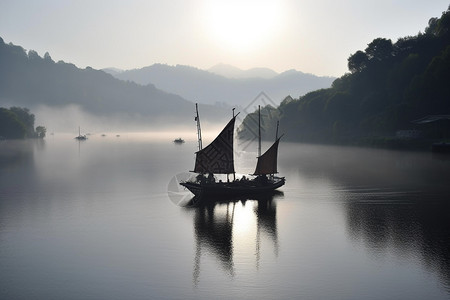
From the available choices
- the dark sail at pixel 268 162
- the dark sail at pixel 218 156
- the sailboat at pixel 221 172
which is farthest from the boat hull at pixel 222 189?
the dark sail at pixel 268 162

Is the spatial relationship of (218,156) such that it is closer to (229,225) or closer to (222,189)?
(222,189)

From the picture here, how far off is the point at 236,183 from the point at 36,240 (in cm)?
3195

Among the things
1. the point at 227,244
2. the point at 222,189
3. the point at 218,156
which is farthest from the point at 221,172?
the point at 227,244

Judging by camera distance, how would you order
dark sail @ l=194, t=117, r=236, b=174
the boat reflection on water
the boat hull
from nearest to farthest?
the boat reflection on water < the boat hull < dark sail @ l=194, t=117, r=236, b=174

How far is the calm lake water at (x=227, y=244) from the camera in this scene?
33.2m

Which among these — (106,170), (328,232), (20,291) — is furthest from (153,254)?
(106,170)

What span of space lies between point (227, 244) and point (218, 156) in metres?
26.8

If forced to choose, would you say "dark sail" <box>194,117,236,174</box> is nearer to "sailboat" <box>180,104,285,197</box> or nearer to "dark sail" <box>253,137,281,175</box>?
"sailboat" <box>180,104,285,197</box>

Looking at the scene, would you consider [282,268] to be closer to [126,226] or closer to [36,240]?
[126,226]

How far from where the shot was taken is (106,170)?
370 ft

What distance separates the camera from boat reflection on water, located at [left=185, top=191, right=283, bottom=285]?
40.9 m

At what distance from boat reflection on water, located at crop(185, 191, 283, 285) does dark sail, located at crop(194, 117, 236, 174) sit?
200 inches

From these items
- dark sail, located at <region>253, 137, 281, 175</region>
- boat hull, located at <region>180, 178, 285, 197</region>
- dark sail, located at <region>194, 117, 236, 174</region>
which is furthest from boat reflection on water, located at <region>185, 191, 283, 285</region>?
dark sail, located at <region>194, 117, 236, 174</region>

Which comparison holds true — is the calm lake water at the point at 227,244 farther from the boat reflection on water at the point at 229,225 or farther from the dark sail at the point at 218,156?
the dark sail at the point at 218,156
